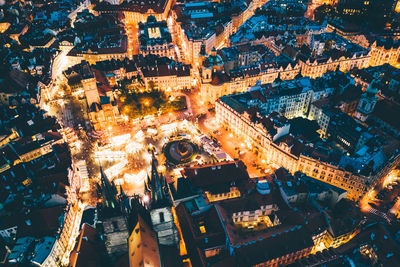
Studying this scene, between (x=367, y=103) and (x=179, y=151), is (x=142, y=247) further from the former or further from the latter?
(x=367, y=103)

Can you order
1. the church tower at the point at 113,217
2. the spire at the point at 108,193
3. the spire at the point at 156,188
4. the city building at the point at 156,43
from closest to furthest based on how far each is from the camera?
the spire at the point at 108,193 → the church tower at the point at 113,217 → the spire at the point at 156,188 → the city building at the point at 156,43

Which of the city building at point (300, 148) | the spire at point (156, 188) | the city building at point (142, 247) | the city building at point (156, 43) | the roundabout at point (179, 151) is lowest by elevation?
the roundabout at point (179, 151)

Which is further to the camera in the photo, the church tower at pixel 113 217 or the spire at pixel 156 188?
the spire at pixel 156 188

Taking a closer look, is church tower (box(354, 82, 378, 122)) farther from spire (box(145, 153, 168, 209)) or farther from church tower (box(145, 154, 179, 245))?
spire (box(145, 153, 168, 209))

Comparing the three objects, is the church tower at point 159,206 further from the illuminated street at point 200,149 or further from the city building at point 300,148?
the city building at point 300,148

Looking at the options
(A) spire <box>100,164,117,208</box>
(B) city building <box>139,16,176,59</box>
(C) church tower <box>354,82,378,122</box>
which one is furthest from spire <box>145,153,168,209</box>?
(B) city building <box>139,16,176,59</box>

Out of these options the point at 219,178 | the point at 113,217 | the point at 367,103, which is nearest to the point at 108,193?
the point at 113,217

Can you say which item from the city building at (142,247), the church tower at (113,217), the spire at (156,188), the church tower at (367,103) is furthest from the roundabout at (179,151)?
the church tower at (367,103)

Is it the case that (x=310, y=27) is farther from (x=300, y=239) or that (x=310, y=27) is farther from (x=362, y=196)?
(x=300, y=239)

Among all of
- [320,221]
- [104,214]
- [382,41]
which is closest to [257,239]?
[320,221]
